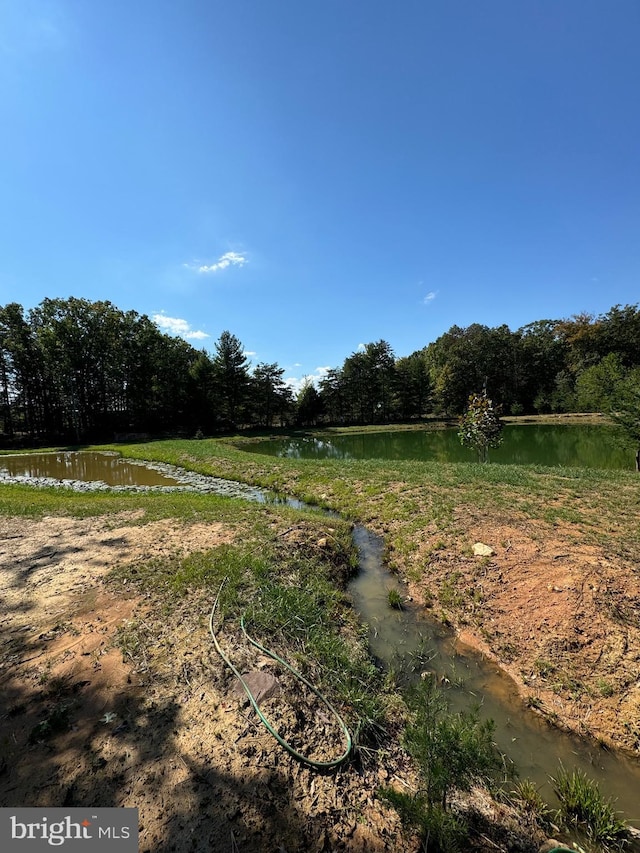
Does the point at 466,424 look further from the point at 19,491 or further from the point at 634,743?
the point at 19,491

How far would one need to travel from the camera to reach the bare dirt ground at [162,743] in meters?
2.46

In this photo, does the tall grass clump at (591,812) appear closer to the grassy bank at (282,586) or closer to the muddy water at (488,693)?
A: the muddy water at (488,693)

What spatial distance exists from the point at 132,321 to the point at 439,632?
5131 centimetres

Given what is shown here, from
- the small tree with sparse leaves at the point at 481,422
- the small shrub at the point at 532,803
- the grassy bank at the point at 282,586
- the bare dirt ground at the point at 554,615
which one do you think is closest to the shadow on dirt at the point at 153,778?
the grassy bank at the point at 282,586

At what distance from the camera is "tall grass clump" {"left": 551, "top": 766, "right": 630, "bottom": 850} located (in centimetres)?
276

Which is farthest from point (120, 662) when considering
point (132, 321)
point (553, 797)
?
point (132, 321)

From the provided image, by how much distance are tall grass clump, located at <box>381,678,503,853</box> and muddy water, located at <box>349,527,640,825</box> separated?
1091 mm

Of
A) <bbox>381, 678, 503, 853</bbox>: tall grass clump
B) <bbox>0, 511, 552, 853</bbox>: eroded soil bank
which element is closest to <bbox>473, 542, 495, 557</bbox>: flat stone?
<bbox>381, 678, 503, 853</bbox>: tall grass clump

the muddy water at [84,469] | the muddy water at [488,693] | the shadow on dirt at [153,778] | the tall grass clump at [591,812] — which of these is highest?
the muddy water at [84,469]

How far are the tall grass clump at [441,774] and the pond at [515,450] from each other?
67.9 feet

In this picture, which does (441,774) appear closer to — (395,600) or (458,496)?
(395,600)

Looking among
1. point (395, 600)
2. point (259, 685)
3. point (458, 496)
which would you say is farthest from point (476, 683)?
point (458, 496)

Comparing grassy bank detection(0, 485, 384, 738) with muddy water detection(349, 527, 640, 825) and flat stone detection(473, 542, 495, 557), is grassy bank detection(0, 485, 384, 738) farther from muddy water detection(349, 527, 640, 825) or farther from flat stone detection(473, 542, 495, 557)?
flat stone detection(473, 542, 495, 557)

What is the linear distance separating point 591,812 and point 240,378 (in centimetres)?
5006
